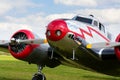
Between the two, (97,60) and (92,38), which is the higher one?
(92,38)

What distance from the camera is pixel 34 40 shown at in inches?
724

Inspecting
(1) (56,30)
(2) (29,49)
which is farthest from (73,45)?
(2) (29,49)

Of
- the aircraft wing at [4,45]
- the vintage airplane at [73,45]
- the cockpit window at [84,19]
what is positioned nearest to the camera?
the vintage airplane at [73,45]

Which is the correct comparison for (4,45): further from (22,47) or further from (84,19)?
(84,19)

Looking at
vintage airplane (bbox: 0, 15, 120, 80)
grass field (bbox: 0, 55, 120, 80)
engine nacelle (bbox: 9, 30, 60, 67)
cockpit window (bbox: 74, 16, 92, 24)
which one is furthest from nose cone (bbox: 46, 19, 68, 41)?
grass field (bbox: 0, 55, 120, 80)

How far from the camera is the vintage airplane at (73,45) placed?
15.0 m

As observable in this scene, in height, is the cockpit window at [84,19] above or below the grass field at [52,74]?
above

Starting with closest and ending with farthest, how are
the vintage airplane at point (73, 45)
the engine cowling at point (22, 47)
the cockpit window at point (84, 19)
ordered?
the vintage airplane at point (73, 45) < the cockpit window at point (84, 19) < the engine cowling at point (22, 47)

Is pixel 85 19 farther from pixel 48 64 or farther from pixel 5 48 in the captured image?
pixel 5 48

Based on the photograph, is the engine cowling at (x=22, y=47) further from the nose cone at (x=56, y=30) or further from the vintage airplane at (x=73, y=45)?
the nose cone at (x=56, y=30)

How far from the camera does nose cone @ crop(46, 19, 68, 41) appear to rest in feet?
47.5

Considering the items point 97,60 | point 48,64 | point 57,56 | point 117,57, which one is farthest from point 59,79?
point 117,57

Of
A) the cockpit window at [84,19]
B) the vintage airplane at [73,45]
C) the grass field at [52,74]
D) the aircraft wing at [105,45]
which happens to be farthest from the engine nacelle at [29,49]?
the grass field at [52,74]

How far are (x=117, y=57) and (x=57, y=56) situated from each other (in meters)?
4.08
